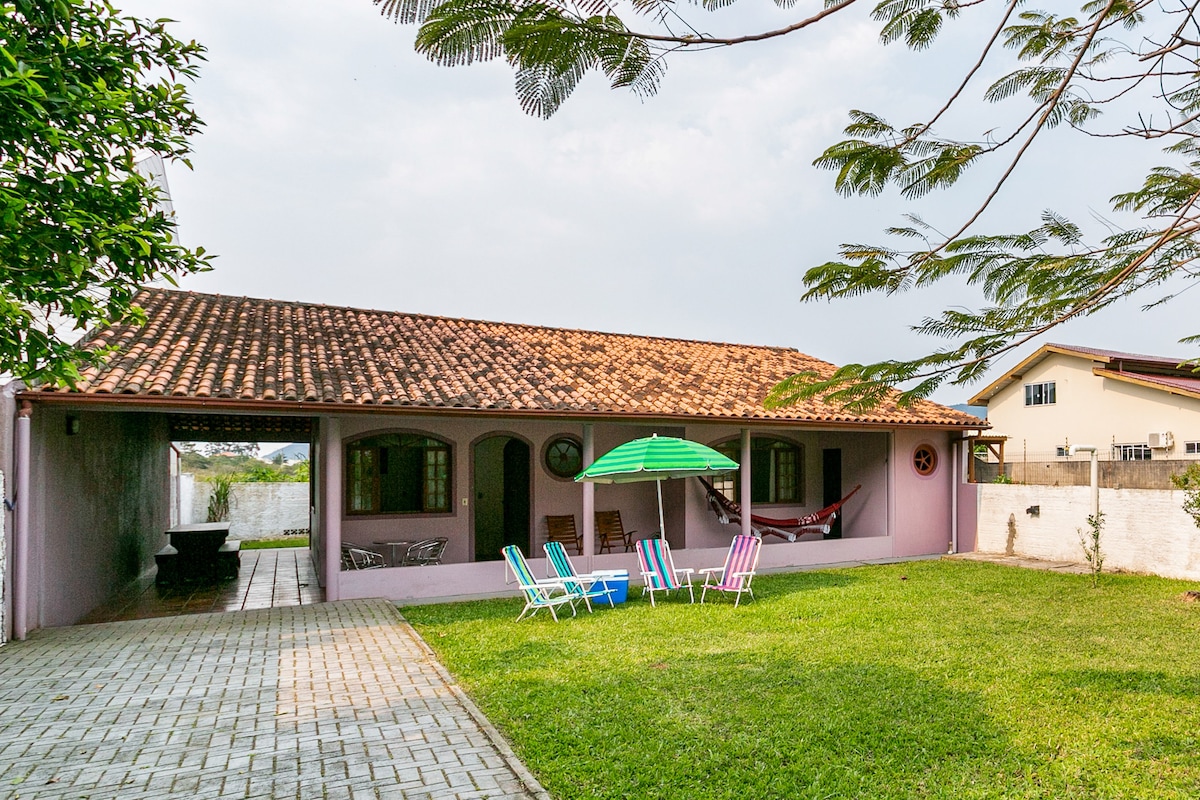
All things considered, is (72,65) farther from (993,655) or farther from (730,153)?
(993,655)

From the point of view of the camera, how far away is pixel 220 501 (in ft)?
65.7

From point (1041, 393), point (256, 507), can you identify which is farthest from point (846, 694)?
point (1041, 393)

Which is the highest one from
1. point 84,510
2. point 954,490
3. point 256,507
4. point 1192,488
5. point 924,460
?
point 924,460

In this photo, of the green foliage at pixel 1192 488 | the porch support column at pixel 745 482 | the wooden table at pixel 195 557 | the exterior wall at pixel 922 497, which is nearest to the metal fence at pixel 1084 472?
the exterior wall at pixel 922 497

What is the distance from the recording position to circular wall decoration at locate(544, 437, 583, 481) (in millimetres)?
13898

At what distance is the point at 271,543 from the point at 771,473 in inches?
513

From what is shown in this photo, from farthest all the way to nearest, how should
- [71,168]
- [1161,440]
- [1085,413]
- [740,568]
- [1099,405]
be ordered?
[1085,413]
[1099,405]
[1161,440]
[740,568]
[71,168]

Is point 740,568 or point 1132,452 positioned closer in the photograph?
point 740,568

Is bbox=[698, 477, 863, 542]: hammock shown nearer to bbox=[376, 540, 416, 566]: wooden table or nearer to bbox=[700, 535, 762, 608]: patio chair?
bbox=[700, 535, 762, 608]: patio chair

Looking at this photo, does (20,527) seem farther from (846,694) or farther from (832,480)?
(832,480)

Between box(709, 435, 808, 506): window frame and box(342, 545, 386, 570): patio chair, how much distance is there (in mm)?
6823

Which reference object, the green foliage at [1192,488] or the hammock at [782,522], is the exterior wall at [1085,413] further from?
the hammock at [782,522]

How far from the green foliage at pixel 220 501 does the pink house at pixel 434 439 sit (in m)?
2.38

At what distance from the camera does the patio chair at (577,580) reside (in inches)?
370
